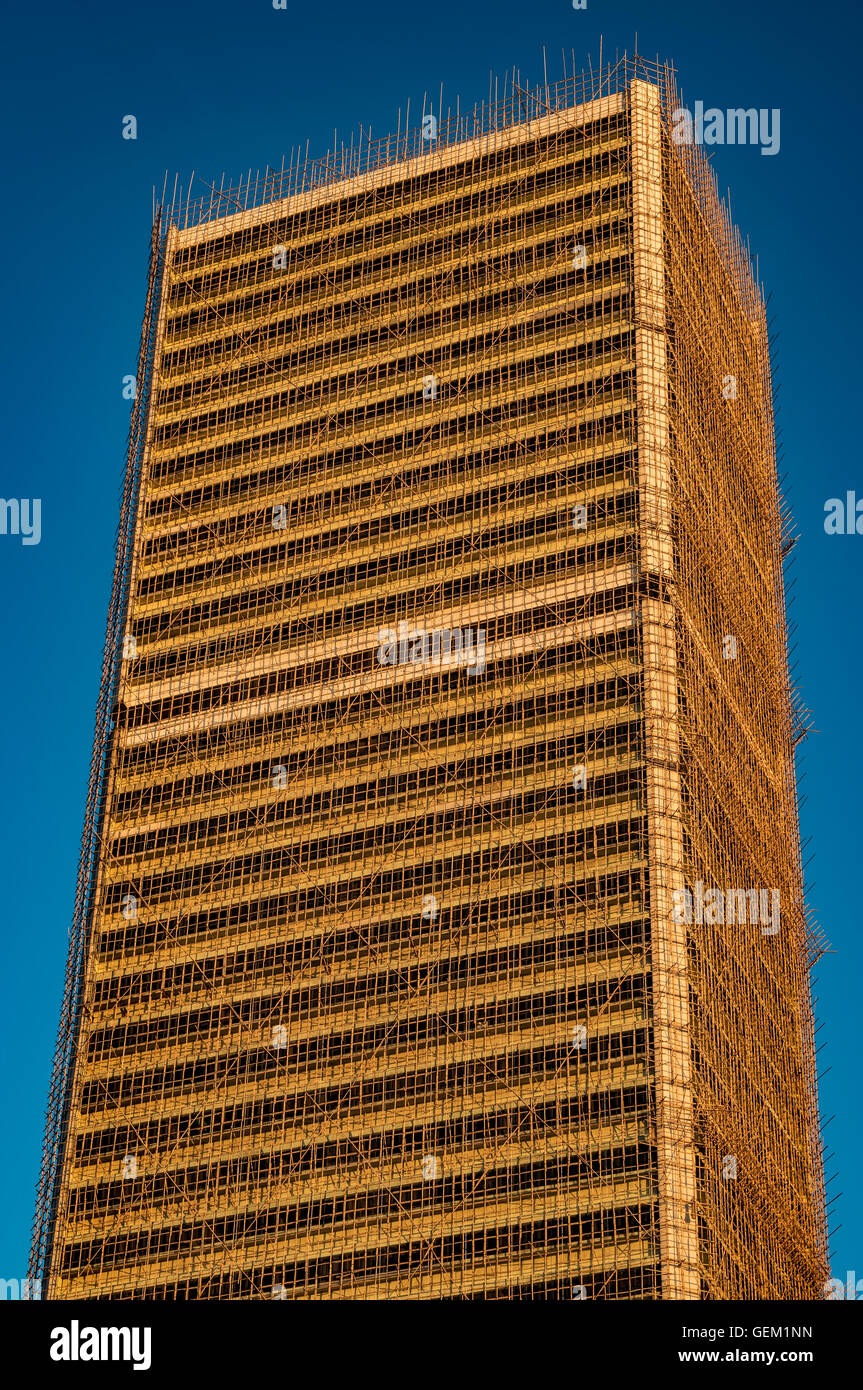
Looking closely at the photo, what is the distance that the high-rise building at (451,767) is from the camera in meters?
94.5

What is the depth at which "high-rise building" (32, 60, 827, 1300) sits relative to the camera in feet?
310

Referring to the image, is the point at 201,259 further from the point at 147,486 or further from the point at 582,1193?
the point at 582,1193

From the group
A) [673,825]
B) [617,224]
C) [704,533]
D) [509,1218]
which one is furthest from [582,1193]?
[617,224]

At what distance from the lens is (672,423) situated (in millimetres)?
109500

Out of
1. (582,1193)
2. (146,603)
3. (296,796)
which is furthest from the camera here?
(146,603)

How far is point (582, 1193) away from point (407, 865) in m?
19.4

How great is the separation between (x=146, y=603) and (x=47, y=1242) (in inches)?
1377

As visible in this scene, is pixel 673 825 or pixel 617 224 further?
pixel 617 224

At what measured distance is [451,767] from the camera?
344 ft

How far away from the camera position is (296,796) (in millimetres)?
108812
